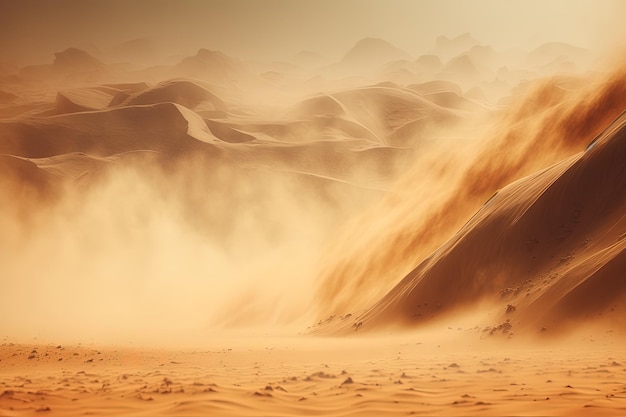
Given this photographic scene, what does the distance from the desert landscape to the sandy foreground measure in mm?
47

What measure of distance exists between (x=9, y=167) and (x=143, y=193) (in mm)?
9715

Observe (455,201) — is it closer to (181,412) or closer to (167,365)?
(167,365)

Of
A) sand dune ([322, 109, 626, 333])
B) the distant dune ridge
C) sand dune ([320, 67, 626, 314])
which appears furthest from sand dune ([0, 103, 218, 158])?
sand dune ([322, 109, 626, 333])

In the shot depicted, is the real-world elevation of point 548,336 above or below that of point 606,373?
above

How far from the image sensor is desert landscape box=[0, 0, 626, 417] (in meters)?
7.21

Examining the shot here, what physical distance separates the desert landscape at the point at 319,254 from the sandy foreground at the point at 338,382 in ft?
0.15

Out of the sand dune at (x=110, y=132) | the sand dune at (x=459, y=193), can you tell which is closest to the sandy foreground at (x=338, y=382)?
the sand dune at (x=459, y=193)

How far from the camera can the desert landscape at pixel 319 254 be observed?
7.21 m

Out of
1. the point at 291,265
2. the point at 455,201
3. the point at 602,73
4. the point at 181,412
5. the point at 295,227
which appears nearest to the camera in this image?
the point at 181,412

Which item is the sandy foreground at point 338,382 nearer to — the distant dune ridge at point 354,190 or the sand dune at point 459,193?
the distant dune ridge at point 354,190

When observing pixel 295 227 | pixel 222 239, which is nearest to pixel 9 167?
pixel 222 239

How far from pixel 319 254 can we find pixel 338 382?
1925 centimetres

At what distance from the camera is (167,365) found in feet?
33.3

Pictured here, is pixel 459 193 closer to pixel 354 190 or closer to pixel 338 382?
pixel 338 382
